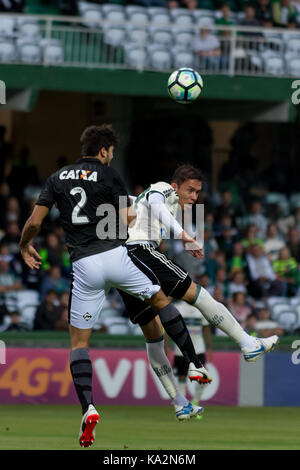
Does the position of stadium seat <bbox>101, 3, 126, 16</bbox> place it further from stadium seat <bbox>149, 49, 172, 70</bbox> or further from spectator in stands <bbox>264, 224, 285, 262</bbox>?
spectator in stands <bbox>264, 224, 285, 262</bbox>

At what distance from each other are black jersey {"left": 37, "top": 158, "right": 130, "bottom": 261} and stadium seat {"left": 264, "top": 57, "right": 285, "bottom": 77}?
12.0m

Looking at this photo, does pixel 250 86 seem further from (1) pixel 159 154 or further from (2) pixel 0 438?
(2) pixel 0 438

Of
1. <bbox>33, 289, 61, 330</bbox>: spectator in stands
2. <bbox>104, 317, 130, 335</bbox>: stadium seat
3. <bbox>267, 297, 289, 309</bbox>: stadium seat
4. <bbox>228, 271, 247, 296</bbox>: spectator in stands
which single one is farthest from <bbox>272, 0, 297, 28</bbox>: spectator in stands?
<bbox>33, 289, 61, 330</bbox>: spectator in stands

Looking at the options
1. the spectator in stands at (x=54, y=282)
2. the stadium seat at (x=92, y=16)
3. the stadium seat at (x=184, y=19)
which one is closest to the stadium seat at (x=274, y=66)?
the stadium seat at (x=184, y=19)

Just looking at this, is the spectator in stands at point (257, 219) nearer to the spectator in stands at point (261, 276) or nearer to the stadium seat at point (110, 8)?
the spectator in stands at point (261, 276)

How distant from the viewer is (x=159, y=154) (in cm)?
2352

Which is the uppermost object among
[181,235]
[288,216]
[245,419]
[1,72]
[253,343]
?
[1,72]

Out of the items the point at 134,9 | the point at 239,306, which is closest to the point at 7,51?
the point at 134,9

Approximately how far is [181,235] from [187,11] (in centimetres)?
1276

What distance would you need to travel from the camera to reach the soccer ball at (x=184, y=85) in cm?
1303

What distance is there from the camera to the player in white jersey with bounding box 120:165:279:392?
1008 centimetres

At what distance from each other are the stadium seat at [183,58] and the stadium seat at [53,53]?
6.57 feet

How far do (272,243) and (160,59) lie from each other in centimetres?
383

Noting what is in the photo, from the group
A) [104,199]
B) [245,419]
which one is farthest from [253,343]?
[245,419]
